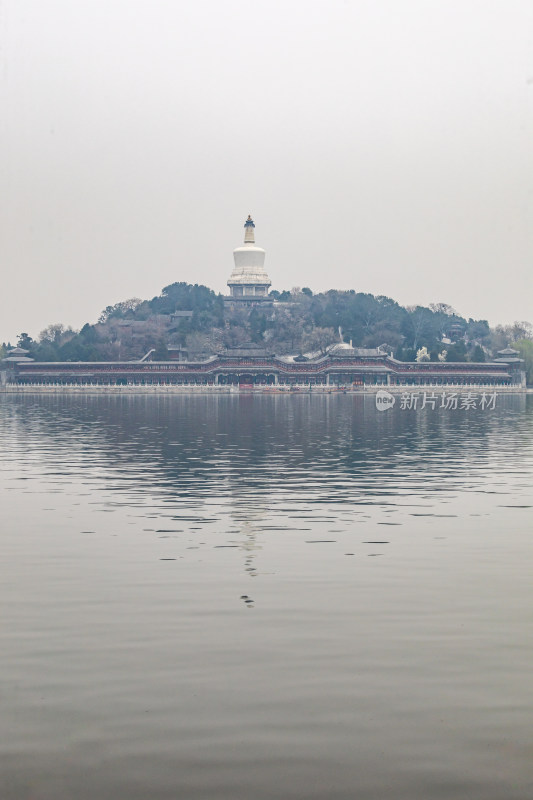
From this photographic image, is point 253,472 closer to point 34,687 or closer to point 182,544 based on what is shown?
point 182,544

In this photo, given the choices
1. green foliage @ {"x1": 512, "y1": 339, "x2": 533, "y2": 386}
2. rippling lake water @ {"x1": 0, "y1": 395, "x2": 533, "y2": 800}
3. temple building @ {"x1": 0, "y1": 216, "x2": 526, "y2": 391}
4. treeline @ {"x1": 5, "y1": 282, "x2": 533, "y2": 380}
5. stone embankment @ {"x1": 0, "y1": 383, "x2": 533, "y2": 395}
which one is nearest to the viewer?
rippling lake water @ {"x1": 0, "y1": 395, "x2": 533, "y2": 800}

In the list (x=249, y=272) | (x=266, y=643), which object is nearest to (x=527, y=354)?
(x=249, y=272)

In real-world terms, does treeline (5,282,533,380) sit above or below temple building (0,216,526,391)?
above

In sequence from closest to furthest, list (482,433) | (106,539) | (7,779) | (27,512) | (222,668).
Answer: (7,779) → (222,668) → (106,539) → (27,512) → (482,433)

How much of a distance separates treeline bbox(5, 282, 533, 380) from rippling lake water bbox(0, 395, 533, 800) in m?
113

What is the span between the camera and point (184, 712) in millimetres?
8156

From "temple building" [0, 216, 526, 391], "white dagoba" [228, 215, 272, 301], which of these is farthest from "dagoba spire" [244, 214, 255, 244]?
"temple building" [0, 216, 526, 391]

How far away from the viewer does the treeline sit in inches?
5453

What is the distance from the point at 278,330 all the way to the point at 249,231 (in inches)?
1131

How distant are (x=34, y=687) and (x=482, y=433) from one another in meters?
37.3

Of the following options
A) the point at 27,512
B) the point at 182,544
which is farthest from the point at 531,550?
the point at 27,512

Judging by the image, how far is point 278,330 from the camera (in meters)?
148

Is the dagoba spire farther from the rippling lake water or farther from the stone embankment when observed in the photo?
the rippling lake water

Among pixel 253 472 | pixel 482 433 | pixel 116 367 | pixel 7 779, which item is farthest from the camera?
pixel 116 367
